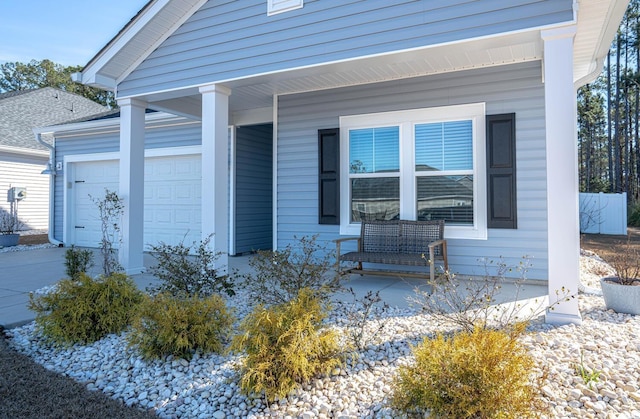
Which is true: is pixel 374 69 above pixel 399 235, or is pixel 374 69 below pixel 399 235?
above

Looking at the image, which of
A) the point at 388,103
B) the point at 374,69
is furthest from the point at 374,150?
the point at 374,69

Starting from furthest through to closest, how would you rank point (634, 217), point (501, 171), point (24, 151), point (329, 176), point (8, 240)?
point (634, 217) → point (24, 151) → point (8, 240) → point (329, 176) → point (501, 171)

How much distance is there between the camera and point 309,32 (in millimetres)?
4676

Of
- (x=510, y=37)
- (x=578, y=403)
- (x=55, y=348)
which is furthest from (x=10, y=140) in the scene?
(x=578, y=403)

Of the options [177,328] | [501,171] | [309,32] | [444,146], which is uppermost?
[309,32]

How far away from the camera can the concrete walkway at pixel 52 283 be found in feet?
14.0

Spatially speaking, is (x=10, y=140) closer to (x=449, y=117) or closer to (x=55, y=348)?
(x=55, y=348)

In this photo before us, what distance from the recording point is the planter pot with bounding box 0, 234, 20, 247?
9.91 meters

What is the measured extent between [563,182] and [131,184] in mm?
5407

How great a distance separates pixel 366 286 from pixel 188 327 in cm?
280

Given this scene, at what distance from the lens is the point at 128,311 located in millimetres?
3521

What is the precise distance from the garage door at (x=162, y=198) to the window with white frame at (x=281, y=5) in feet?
14.1

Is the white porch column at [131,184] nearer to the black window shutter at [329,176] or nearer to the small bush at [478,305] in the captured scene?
the black window shutter at [329,176]

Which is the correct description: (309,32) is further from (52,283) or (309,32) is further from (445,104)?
(52,283)
